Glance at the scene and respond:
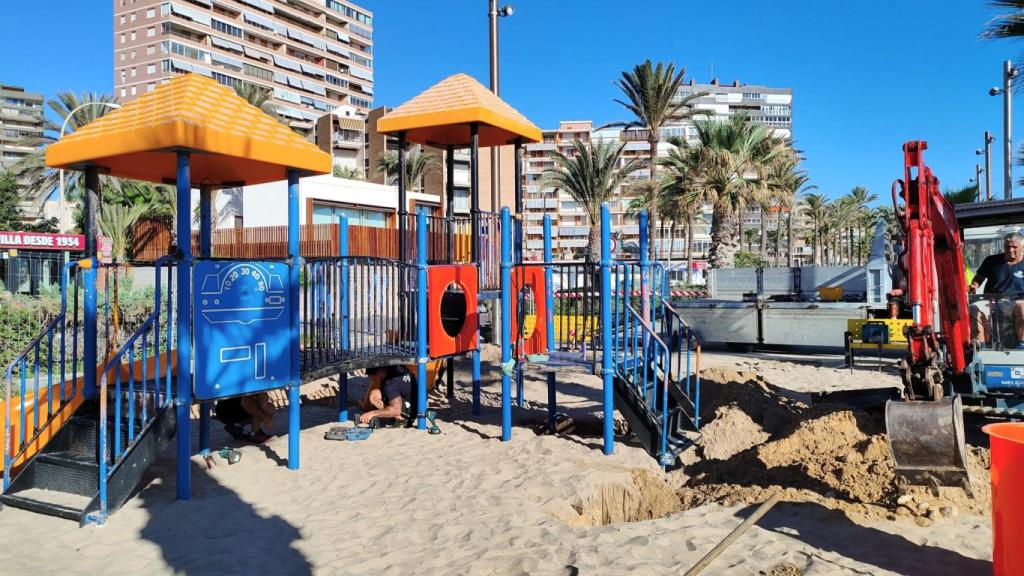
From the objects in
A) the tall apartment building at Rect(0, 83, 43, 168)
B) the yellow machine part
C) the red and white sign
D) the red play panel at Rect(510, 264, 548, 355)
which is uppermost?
the tall apartment building at Rect(0, 83, 43, 168)

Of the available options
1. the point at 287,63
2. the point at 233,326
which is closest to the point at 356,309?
the point at 233,326

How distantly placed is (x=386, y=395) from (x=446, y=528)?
3.72 m

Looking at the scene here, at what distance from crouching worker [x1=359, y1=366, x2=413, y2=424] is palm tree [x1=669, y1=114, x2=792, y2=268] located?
2436 cm

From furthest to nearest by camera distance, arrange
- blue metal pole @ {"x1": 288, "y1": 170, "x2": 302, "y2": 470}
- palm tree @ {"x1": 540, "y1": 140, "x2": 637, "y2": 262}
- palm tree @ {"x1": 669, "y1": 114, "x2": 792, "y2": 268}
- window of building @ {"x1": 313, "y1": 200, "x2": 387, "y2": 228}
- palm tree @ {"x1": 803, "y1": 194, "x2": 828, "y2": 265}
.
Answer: palm tree @ {"x1": 803, "y1": 194, "x2": 828, "y2": 265}
palm tree @ {"x1": 540, "y1": 140, "x2": 637, "y2": 262}
window of building @ {"x1": 313, "y1": 200, "x2": 387, "y2": 228}
palm tree @ {"x1": 669, "y1": 114, "x2": 792, "y2": 268}
blue metal pole @ {"x1": 288, "y1": 170, "x2": 302, "y2": 470}

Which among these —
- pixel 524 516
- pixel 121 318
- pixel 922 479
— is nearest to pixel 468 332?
pixel 524 516

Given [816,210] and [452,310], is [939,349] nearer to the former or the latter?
[452,310]

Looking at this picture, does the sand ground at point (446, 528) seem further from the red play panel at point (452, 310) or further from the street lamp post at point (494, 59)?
the street lamp post at point (494, 59)

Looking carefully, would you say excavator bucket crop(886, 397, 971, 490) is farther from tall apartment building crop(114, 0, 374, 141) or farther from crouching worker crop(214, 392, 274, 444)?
tall apartment building crop(114, 0, 374, 141)

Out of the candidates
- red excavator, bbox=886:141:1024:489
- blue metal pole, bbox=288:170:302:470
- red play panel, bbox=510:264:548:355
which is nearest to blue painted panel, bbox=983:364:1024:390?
red excavator, bbox=886:141:1024:489

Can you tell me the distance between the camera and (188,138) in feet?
18.9

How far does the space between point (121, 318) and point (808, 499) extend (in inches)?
544

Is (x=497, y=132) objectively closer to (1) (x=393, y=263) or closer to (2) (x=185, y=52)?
(1) (x=393, y=263)

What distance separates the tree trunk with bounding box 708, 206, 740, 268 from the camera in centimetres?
3148

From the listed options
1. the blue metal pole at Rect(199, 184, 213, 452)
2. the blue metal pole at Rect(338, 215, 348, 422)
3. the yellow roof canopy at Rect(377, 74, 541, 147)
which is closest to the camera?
the blue metal pole at Rect(199, 184, 213, 452)
